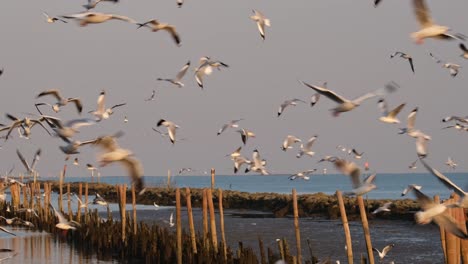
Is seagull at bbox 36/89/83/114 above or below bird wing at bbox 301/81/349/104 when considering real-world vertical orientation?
above

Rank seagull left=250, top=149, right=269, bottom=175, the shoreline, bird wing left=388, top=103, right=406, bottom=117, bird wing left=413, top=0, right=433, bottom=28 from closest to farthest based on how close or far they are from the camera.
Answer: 1. bird wing left=413, top=0, right=433, bottom=28
2. bird wing left=388, top=103, right=406, bottom=117
3. seagull left=250, top=149, right=269, bottom=175
4. the shoreline

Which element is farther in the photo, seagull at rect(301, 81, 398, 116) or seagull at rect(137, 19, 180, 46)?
seagull at rect(137, 19, 180, 46)

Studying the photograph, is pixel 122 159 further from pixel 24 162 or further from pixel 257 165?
pixel 257 165

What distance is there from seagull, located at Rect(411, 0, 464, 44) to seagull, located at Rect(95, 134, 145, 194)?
3.88m

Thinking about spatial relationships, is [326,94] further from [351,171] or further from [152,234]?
[152,234]

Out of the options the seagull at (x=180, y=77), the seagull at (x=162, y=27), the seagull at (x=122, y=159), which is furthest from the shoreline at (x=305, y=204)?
the seagull at (x=122, y=159)

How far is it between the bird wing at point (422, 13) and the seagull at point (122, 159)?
3976 millimetres

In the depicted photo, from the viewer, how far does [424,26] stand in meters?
8.49

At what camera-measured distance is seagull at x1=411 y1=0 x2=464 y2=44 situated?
8281mm

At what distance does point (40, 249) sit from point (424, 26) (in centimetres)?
2469

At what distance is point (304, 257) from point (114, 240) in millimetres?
6552

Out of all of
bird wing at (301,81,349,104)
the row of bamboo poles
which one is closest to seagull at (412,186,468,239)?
bird wing at (301,81,349,104)

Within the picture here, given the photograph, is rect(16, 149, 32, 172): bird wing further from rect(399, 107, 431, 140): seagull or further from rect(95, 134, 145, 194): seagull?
rect(399, 107, 431, 140): seagull

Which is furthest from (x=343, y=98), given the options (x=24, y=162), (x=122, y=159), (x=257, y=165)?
(x=257, y=165)
